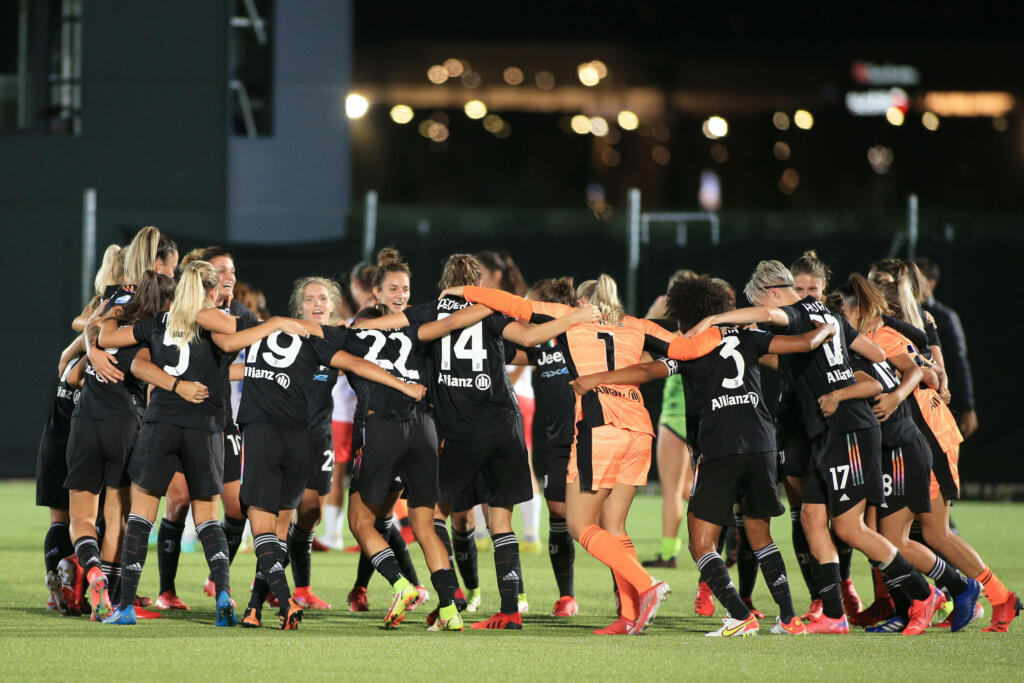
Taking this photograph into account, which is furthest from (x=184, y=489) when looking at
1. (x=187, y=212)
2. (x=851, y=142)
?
(x=851, y=142)

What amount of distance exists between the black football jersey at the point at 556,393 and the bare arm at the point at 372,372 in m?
1.01

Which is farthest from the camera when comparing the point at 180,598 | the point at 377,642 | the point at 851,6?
the point at 851,6

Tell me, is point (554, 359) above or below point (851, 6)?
below

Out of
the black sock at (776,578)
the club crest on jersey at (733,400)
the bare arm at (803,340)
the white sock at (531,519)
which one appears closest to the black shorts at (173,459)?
the club crest on jersey at (733,400)

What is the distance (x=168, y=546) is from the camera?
316 inches

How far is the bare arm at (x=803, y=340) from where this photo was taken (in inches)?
295

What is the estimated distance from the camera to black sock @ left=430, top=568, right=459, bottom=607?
24.6ft

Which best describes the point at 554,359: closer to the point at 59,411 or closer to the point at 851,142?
the point at 59,411

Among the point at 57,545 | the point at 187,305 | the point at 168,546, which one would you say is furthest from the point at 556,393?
the point at 57,545

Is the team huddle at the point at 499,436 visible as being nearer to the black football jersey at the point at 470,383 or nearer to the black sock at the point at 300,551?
the black football jersey at the point at 470,383

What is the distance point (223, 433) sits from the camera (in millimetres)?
8062

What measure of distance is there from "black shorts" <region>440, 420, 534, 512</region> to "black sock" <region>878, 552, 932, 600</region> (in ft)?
6.57

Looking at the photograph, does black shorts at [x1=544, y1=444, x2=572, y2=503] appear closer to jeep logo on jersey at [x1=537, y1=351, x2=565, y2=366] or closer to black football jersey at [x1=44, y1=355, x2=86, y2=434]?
jeep logo on jersey at [x1=537, y1=351, x2=565, y2=366]

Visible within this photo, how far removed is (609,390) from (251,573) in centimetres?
358
